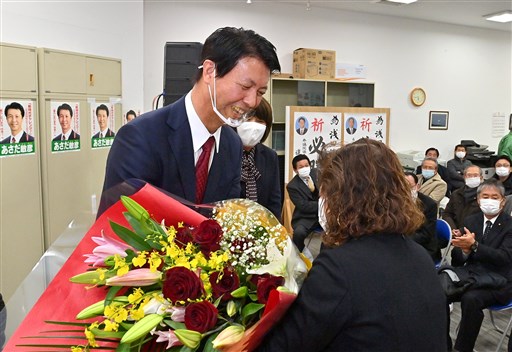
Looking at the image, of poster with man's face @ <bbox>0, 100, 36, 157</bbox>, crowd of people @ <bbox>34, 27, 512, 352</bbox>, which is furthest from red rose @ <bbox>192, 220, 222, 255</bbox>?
poster with man's face @ <bbox>0, 100, 36, 157</bbox>

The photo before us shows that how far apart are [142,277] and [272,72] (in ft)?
2.57

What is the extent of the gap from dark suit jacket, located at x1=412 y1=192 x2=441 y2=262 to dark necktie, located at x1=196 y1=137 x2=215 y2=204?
7.78 feet

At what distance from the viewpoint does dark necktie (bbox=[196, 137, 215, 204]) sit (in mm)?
1312

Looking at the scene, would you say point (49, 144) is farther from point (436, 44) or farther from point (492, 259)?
point (436, 44)

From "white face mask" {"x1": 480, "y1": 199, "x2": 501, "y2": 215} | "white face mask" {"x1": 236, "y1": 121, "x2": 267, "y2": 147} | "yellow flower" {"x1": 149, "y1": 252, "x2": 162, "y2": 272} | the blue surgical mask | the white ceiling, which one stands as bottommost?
"white face mask" {"x1": 480, "y1": 199, "x2": 501, "y2": 215}

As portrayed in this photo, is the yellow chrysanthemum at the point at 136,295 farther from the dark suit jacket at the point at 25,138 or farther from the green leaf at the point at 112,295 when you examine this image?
the dark suit jacket at the point at 25,138

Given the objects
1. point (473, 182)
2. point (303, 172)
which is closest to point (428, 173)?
point (473, 182)

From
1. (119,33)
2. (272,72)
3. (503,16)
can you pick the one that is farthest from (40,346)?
(503,16)

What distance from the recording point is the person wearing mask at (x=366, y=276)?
952 mm

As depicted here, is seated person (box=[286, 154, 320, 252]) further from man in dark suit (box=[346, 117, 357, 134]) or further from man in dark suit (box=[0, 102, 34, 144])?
man in dark suit (box=[0, 102, 34, 144])

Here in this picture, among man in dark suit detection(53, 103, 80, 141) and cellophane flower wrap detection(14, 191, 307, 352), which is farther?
man in dark suit detection(53, 103, 80, 141)

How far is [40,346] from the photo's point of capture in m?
0.78

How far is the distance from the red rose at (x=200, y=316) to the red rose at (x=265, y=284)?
0.10 meters

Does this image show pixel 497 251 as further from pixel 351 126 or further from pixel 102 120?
pixel 351 126
